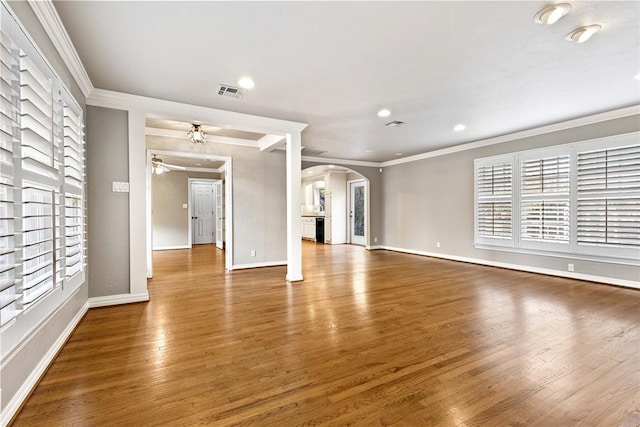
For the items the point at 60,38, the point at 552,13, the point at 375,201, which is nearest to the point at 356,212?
the point at 375,201

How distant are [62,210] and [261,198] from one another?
12.0 ft

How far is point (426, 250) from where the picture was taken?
7398 mm

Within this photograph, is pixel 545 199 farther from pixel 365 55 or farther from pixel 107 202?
pixel 107 202

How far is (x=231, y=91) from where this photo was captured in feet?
11.3

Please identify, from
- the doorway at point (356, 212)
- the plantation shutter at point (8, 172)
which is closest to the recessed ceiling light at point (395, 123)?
the plantation shutter at point (8, 172)

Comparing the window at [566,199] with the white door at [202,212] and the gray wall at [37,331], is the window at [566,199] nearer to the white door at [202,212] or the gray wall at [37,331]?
the gray wall at [37,331]

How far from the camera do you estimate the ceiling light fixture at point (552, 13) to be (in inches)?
80.6

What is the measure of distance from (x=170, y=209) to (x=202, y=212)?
1294 millimetres

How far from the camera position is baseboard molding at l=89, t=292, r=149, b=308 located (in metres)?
3.44

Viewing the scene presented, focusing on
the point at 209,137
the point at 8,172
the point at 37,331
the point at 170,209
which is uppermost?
the point at 209,137

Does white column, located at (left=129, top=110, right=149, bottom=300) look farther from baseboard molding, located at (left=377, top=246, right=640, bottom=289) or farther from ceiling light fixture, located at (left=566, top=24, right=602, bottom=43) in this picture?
baseboard molding, located at (left=377, top=246, right=640, bottom=289)

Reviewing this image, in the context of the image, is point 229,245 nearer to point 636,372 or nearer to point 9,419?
point 9,419

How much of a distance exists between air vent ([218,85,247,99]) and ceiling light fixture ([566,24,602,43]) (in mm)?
3079

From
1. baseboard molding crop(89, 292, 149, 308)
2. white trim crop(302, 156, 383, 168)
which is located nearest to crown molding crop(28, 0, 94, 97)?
→ baseboard molding crop(89, 292, 149, 308)
